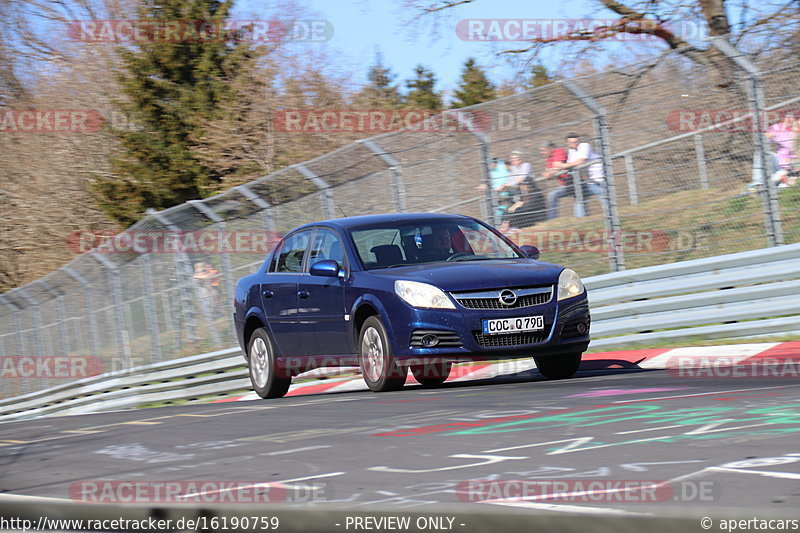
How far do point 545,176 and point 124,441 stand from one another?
21.1 feet

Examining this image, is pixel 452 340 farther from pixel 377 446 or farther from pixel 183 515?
pixel 183 515

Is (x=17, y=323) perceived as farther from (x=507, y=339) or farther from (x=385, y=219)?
(x=507, y=339)

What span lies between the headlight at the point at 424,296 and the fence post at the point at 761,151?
3.57 metres

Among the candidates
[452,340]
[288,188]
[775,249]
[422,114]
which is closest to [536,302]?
[452,340]

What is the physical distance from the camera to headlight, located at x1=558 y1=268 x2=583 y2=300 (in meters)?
9.64

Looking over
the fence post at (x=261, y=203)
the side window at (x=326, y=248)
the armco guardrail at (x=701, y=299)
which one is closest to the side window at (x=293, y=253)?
the side window at (x=326, y=248)

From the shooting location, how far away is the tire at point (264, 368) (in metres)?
11.6

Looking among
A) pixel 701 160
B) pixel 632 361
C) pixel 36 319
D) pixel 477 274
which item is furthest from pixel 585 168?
pixel 36 319

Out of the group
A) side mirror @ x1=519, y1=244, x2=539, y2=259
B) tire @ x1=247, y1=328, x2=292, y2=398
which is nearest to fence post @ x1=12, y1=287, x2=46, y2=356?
tire @ x1=247, y1=328, x2=292, y2=398

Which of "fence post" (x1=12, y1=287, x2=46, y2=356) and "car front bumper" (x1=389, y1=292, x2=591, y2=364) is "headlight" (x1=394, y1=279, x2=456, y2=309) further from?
"fence post" (x1=12, y1=287, x2=46, y2=356)

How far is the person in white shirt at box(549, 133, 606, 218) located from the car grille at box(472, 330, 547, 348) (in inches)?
120

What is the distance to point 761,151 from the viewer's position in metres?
10.8

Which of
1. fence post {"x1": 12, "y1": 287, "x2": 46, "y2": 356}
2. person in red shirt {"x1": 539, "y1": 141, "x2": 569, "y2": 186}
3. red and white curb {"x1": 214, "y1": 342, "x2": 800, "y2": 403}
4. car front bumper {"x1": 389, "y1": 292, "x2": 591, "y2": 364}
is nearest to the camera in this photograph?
car front bumper {"x1": 389, "y1": 292, "x2": 591, "y2": 364}

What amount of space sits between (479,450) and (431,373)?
4509mm
